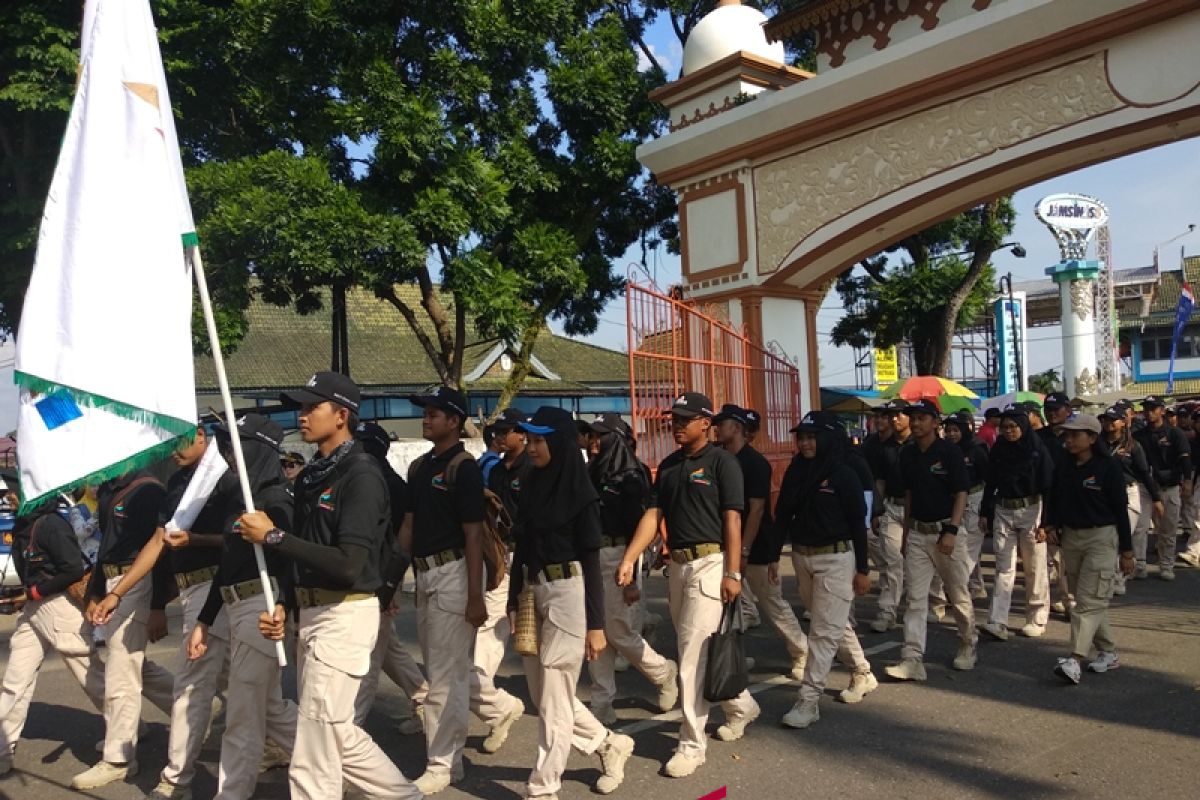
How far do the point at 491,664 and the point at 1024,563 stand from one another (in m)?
4.56

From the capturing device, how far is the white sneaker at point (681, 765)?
4.95 meters

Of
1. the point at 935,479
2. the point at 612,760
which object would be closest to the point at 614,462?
the point at 612,760

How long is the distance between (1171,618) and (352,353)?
20.7 meters

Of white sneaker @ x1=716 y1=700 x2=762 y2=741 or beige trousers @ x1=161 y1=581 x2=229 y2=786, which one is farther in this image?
white sneaker @ x1=716 y1=700 x2=762 y2=741

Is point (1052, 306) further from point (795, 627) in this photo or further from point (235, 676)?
point (235, 676)

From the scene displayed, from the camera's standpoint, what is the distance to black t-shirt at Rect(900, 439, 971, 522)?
6945 mm

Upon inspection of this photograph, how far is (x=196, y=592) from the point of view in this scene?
505 centimetres

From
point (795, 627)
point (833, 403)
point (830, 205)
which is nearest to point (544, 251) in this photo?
point (830, 205)

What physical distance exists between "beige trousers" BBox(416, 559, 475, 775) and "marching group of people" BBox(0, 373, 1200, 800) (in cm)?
1

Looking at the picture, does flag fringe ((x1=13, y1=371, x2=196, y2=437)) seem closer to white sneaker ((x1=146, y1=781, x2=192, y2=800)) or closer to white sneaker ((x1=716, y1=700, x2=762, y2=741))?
white sneaker ((x1=146, y1=781, x2=192, y2=800))

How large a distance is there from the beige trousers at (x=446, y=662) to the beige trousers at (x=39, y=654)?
2.25m

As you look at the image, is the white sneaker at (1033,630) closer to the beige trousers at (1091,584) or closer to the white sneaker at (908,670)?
the beige trousers at (1091,584)

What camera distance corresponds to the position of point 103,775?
5207 millimetres

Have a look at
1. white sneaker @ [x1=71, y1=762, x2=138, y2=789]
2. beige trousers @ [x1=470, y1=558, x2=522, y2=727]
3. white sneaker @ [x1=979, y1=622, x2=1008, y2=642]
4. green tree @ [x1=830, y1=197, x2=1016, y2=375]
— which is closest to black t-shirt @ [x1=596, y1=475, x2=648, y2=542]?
beige trousers @ [x1=470, y1=558, x2=522, y2=727]
